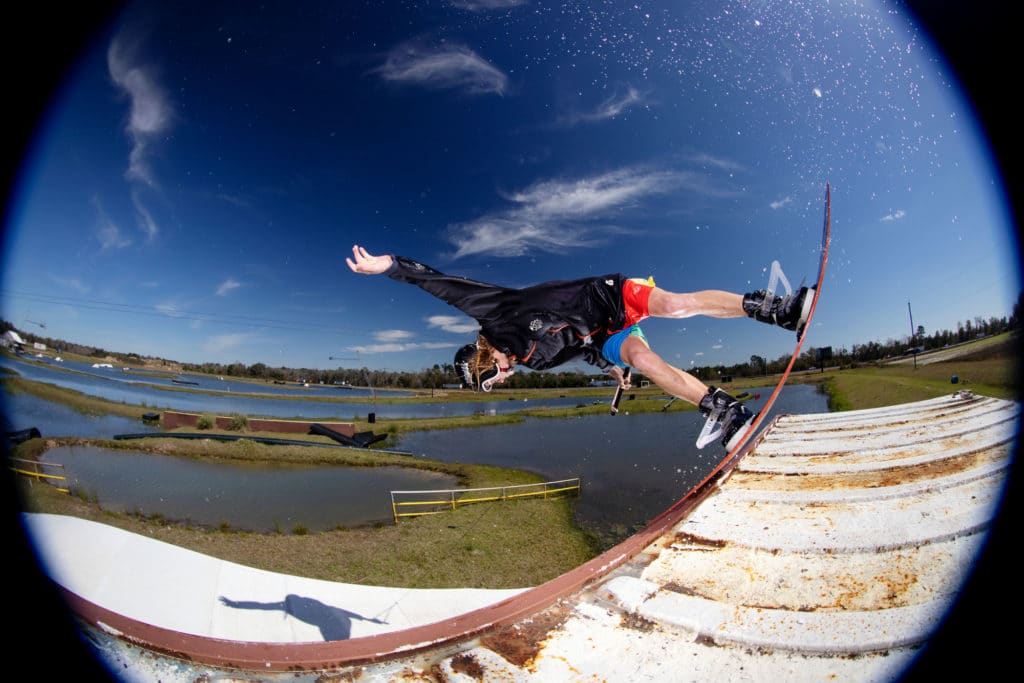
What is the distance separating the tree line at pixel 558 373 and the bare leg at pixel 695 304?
0.23 metres

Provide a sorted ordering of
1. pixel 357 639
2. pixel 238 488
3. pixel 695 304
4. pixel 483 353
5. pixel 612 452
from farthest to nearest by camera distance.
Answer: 1. pixel 238 488
2. pixel 612 452
3. pixel 483 353
4. pixel 695 304
5. pixel 357 639

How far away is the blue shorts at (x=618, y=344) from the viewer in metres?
1.58

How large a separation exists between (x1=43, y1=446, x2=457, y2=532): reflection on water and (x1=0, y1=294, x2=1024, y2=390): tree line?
50 centimetres

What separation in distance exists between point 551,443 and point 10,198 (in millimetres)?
2732

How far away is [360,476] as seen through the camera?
6.73ft

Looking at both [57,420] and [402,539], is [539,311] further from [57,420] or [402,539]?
[57,420]

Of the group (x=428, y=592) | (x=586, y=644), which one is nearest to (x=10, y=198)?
(x=428, y=592)

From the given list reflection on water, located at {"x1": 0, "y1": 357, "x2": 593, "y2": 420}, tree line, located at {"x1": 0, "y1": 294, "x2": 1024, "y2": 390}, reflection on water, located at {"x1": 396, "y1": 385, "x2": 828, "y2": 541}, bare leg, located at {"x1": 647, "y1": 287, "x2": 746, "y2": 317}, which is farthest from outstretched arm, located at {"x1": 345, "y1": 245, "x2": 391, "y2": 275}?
→ bare leg, located at {"x1": 647, "y1": 287, "x2": 746, "y2": 317}

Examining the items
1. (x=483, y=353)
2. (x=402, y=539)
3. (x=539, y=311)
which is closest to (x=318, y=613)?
(x=402, y=539)

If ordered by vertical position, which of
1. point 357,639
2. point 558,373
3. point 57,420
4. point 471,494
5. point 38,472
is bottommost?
point 357,639

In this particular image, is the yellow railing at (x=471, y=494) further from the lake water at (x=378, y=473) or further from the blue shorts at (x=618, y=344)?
the blue shorts at (x=618, y=344)

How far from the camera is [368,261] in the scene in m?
1.66

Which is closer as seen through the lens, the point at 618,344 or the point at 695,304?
the point at 695,304

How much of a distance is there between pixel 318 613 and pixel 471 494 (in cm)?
82
